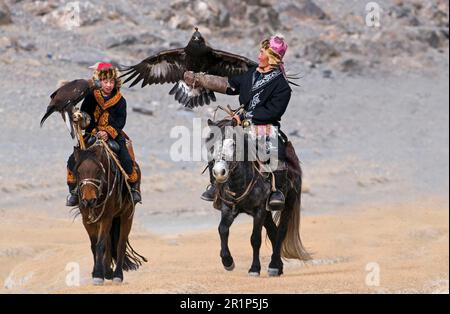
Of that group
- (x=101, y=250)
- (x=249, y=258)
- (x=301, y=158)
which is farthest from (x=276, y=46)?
(x=301, y=158)

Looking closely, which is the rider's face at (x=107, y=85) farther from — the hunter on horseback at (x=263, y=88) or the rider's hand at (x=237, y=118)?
the rider's hand at (x=237, y=118)

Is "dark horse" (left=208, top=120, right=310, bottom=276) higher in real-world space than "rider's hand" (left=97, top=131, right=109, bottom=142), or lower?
lower

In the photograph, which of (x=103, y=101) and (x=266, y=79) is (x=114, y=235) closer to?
(x=103, y=101)

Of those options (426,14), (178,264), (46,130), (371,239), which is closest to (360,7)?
(426,14)

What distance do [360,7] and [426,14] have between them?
158 inches

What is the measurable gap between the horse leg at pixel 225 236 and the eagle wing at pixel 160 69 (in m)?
1.58

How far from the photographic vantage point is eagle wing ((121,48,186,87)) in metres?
13.7

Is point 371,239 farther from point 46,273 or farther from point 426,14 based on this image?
point 426,14

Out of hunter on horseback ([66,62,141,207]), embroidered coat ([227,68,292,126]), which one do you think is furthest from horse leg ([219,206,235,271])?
hunter on horseback ([66,62,141,207])

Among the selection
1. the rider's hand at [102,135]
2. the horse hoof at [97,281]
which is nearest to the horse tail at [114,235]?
the horse hoof at [97,281]

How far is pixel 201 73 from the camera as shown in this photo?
13352mm

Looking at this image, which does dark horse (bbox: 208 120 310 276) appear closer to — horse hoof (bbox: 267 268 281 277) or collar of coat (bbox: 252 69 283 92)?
horse hoof (bbox: 267 268 281 277)

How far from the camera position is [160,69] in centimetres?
1389

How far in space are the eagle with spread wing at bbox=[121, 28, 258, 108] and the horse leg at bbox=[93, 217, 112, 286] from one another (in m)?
1.62
